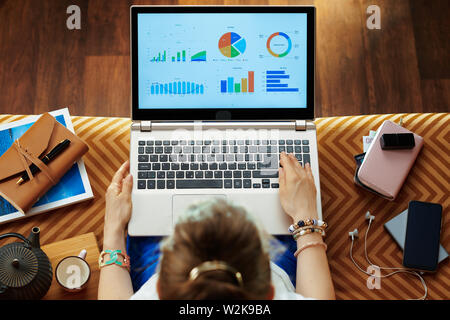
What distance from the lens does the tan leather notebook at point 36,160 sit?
0.90 m

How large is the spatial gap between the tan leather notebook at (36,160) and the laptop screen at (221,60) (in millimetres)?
206

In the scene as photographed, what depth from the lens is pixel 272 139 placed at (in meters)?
0.98

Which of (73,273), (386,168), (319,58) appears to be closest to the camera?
(73,273)

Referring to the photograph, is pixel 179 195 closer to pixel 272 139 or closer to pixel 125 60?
pixel 272 139

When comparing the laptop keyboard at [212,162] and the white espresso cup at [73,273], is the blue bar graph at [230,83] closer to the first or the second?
the laptop keyboard at [212,162]

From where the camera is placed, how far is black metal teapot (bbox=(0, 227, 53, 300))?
73cm

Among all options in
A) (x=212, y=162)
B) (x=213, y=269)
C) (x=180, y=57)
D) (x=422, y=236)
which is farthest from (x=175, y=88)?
(x=422, y=236)

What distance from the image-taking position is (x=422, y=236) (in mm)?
916

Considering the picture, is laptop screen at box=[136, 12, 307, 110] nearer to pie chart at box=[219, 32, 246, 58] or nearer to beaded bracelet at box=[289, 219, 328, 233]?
pie chart at box=[219, 32, 246, 58]

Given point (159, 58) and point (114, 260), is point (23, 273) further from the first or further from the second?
point (159, 58)

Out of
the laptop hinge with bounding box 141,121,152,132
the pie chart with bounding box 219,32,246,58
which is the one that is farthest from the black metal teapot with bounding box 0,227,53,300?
the pie chart with bounding box 219,32,246,58

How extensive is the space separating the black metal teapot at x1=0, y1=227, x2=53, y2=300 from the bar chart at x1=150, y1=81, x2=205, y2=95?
45 centimetres

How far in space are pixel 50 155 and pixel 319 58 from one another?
107 centimetres

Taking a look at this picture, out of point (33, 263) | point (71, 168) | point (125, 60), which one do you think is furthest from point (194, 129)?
point (125, 60)
